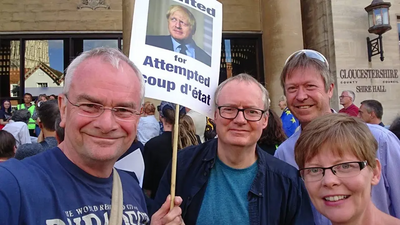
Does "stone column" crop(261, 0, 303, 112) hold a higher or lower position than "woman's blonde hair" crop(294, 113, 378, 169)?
higher

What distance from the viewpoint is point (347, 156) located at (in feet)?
5.00

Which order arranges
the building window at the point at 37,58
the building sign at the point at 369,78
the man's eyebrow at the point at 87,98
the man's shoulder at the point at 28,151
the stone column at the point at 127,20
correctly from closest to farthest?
the man's eyebrow at the point at 87,98 < the man's shoulder at the point at 28,151 < the stone column at the point at 127,20 < the building sign at the point at 369,78 < the building window at the point at 37,58

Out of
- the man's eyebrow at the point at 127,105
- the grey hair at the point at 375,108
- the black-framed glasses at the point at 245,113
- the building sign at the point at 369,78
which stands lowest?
the black-framed glasses at the point at 245,113

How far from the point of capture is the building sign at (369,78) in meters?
10.0

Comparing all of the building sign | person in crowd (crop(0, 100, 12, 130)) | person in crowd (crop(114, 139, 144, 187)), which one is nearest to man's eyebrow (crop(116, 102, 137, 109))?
person in crowd (crop(114, 139, 144, 187))

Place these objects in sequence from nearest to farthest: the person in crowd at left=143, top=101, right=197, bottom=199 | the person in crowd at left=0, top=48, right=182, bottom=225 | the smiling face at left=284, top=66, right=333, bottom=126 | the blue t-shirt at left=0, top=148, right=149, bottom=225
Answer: the blue t-shirt at left=0, top=148, right=149, bottom=225 → the person in crowd at left=0, top=48, right=182, bottom=225 → the smiling face at left=284, top=66, right=333, bottom=126 → the person in crowd at left=143, top=101, right=197, bottom=199

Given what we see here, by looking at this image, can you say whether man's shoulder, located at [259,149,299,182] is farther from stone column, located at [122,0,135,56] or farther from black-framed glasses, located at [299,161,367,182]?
stone column, located at [122,0,135,56]

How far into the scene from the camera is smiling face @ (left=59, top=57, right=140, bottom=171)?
4.81ft

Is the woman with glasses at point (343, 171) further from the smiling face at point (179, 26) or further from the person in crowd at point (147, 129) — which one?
the person in crowd at point (147, 129)

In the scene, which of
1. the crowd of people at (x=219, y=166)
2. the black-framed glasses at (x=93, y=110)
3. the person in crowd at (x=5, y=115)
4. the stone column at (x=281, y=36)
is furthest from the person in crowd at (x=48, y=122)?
the stone column at (x=281, y=36)

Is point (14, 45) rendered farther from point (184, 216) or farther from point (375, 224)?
point (375, 224)

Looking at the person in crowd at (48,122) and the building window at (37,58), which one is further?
the building window at (37,58)

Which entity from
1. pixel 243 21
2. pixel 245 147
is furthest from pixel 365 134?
pixel 243 21

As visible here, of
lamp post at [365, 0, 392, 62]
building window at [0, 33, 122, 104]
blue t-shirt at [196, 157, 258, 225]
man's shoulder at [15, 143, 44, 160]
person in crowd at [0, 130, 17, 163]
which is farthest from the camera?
building window at [0, 33, 122, 104]
